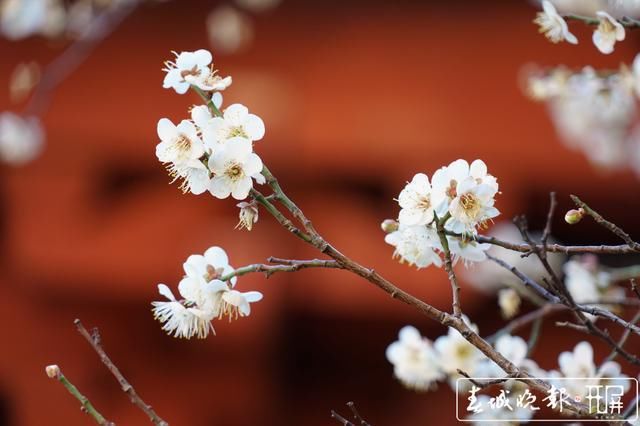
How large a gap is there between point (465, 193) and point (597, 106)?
89 centimetres

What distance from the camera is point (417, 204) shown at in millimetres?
878

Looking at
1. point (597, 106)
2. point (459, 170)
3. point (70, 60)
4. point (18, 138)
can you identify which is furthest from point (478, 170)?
point (70, 60)

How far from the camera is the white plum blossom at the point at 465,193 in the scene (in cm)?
86

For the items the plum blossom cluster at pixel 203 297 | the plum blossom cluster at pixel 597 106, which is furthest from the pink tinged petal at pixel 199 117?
the plum blossom cluster at pixel 597 106

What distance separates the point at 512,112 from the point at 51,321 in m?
1.80

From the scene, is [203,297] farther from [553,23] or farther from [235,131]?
[553,23]

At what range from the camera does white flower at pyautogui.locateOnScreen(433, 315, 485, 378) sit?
3.95 feet

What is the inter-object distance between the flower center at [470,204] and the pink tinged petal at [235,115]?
0.23m

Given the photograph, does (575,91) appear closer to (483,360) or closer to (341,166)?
(483,360)

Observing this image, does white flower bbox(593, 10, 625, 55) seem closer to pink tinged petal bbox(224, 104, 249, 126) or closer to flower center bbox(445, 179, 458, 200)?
flower center bbox(445, 179, 458, 200)

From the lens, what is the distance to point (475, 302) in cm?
296

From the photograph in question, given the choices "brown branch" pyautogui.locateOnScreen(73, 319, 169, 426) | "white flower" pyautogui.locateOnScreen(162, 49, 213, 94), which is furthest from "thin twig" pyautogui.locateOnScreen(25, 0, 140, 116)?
"brown branch" pyautogui.locateOnScreen(73, 319, 169, 426)

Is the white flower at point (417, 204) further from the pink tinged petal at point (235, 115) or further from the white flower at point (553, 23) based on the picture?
the white flower at point (553, 23)

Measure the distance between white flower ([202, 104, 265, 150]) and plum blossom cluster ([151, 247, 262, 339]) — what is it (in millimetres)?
119
